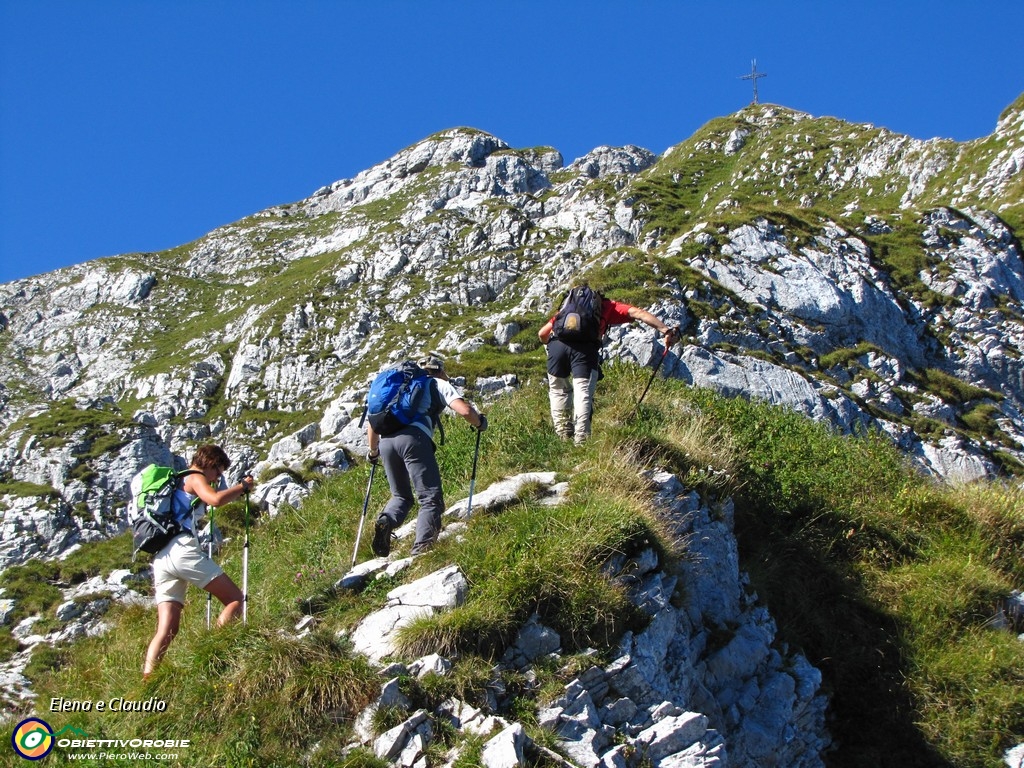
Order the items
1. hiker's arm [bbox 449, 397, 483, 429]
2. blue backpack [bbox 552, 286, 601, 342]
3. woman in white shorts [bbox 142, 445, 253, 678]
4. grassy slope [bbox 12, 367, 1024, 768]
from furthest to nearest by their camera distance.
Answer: blue backpack [bbox 552, 286, 601, 342] < hiker's arm [bbox 449, 397, 483, 429] < woman in white shorts [bbox 142, 445, 253, 678] < grassy slope [bbox 12, 367, 1024, 768]

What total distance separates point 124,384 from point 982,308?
10470cm

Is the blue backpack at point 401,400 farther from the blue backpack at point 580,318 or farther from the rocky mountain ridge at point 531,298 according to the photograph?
the rocky mountain ridge at point 531,298

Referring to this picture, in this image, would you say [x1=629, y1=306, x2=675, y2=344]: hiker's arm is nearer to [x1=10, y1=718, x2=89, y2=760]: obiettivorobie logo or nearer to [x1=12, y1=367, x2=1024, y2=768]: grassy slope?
[x1=12, y1=367, x2=1024, y2=768]: grassy slope

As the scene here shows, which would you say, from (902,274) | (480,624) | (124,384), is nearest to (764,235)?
(902,274)

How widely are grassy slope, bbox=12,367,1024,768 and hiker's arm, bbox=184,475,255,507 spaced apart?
113 cm

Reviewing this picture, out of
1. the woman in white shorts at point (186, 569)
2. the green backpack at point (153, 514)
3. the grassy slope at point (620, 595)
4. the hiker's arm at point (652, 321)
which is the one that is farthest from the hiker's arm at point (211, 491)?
the hiker's arm at point (652, 321)

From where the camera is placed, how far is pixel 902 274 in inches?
1668

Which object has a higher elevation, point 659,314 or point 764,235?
point 764,235

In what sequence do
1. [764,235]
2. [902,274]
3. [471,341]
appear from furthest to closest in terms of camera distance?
1. [471,341]
2. [902,274]
3. [764,235]

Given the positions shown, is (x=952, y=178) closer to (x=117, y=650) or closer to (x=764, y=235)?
(x=764, y=235)

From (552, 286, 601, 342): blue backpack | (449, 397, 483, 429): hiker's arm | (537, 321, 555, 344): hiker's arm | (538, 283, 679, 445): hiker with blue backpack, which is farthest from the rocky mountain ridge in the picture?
(449, 397, 483, 429): hiker's arm

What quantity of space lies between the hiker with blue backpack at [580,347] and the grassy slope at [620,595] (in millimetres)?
443

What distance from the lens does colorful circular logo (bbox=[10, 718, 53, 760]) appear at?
5734mm

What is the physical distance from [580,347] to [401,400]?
9.20ft
